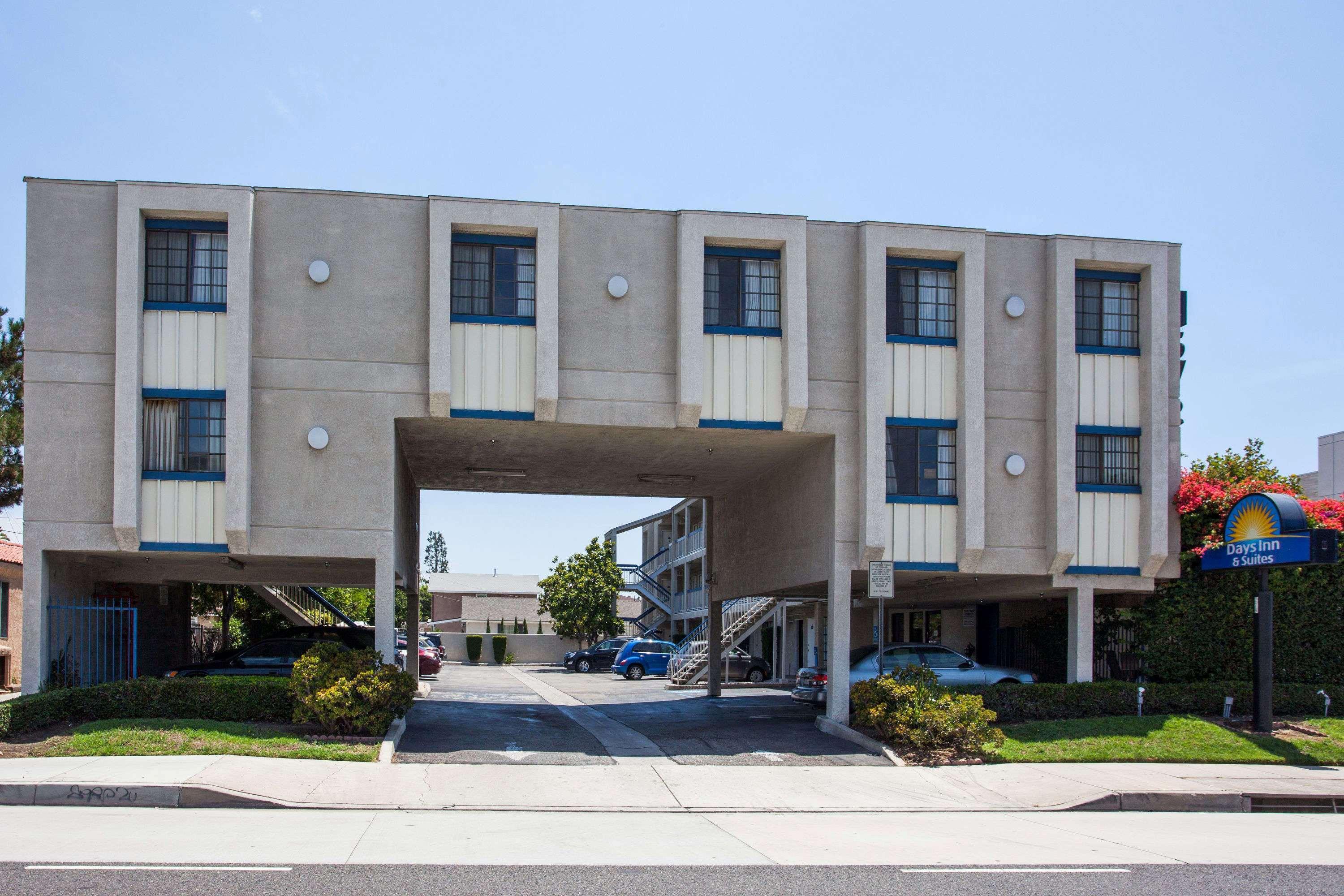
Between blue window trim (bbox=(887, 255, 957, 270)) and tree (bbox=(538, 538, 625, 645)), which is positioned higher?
blue window trim (bbox=(887, 255, 957, 270))

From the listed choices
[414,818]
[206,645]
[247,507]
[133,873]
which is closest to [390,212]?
[247,507]

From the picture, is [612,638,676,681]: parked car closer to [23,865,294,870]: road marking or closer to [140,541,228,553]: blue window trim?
[140,541,228,553]: blue window trim

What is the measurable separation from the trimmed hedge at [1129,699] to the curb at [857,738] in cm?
238

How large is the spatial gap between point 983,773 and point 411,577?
46.6 ft

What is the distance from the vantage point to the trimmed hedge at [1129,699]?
18.7m

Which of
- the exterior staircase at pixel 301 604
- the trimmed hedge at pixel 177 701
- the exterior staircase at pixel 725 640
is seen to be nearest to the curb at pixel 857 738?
the trimmed hedge at pixel 177 701

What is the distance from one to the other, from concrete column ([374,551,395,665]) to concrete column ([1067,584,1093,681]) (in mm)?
11413

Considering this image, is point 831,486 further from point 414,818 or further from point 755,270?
point 414,818

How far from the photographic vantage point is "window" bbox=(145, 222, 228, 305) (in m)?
17.5

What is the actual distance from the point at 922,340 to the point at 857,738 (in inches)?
262

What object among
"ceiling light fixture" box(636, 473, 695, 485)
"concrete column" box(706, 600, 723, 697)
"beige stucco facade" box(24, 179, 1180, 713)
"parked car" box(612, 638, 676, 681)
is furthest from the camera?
"parked car" box(612, 638, 676, 681)

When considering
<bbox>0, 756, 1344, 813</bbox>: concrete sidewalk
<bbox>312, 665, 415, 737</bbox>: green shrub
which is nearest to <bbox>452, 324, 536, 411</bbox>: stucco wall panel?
<bbox>312, 665, 415, 737</bbox>: green shrub

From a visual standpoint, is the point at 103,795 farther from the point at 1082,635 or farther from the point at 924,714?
the point at 1082,635

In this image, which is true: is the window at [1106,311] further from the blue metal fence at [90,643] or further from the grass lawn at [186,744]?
the blue metal fence at [90,643]
